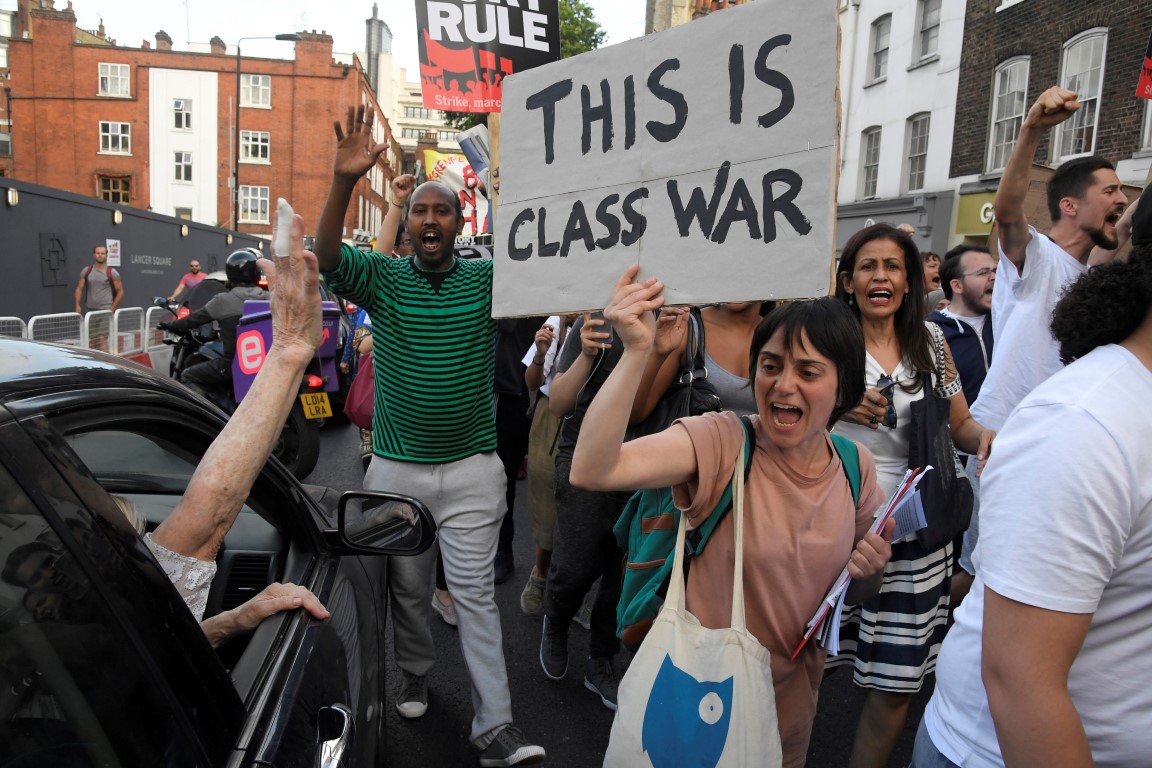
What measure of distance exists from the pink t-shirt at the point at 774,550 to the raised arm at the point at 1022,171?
4.33 feet

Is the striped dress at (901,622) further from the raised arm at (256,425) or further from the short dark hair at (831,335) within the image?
the raised arm at (256,425)

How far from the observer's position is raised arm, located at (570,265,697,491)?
1.71 meters

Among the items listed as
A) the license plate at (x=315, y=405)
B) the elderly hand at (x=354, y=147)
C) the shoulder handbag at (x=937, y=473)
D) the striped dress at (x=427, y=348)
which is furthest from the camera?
the license plate at (x=315, y=405)

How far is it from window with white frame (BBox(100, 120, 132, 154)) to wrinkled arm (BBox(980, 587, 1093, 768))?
53.9 meters

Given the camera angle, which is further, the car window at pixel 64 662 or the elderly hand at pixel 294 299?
the elderly hand at pixel 294 299

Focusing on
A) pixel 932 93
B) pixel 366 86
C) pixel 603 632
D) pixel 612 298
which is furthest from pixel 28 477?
pixel 366 86

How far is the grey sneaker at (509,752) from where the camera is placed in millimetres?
2822

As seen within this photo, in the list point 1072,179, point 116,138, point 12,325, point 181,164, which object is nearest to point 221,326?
point 12,325

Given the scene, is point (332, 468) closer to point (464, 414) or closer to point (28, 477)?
point (464, 414)

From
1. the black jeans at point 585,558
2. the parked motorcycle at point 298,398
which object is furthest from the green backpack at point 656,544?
the parked motorcycle at point 298,398

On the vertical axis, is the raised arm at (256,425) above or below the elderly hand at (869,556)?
above

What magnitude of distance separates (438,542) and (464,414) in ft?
2.06

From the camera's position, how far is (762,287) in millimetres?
1684

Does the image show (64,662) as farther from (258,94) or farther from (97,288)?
(258,94)
